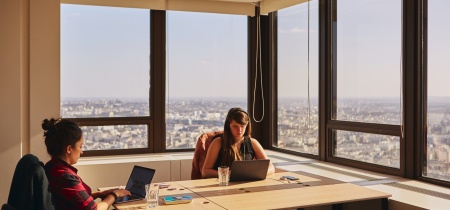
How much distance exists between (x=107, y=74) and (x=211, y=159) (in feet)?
6.76

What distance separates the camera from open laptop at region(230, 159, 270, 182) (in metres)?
3.66

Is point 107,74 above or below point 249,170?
above

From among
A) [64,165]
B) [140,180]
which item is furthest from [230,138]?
[64,165]

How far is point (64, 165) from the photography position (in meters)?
2.74

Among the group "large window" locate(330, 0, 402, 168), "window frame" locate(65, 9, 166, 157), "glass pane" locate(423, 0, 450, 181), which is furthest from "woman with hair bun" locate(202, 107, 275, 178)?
"window frame" locate(65, 9, 166, 157)

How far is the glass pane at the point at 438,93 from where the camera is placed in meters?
3.87

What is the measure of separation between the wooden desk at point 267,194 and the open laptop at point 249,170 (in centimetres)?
5

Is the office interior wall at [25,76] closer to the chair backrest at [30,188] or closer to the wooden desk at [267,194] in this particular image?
the wooden desk at [267,194]

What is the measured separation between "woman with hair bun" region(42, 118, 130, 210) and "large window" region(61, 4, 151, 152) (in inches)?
106

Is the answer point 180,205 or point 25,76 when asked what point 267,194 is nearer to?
point 180,205

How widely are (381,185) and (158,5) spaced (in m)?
3.17

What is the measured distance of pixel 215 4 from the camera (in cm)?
582

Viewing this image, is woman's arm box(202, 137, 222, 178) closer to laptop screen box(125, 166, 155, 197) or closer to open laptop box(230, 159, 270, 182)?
open laptop box(230, 159, 270, 182)

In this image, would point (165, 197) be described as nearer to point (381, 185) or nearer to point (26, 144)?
point (381, 185)
